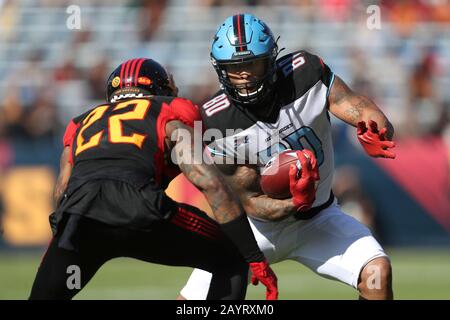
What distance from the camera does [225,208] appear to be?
15.2 ft

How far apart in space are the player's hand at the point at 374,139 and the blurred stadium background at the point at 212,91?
385 cm

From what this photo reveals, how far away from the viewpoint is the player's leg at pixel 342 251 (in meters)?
5.35

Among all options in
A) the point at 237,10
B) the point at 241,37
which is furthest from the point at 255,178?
the point at 237,10

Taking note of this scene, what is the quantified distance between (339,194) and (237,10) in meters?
3.99

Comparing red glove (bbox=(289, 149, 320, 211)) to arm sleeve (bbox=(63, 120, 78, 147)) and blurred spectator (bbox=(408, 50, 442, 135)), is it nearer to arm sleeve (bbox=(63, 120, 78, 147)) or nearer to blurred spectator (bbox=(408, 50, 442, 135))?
arm sleeve (bbox=(63, 120, 78, 147))

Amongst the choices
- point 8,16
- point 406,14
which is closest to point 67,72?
point 8,16

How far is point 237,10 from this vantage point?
14.4m

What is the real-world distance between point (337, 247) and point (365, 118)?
32.5 inches

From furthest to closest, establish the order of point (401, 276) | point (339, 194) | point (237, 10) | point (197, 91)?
1. point (237, 10)
2. point (197, 91)
3. point (339, 194)
4. point (401, 276)

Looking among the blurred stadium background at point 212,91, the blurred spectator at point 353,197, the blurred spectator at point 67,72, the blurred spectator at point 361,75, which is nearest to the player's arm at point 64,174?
the blurred stadium background at point 212,91

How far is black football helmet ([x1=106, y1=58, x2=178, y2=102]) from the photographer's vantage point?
5.36 metres

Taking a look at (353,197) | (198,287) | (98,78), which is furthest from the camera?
(98,78)

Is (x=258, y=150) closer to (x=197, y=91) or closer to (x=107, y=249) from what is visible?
(x=107, y=249)

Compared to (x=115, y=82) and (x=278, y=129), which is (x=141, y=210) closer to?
(x=115, y=82)
